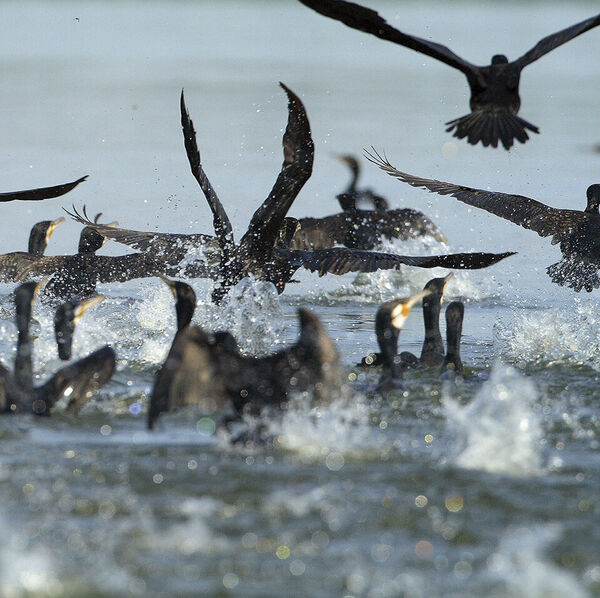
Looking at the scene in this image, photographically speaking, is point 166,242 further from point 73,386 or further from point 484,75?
point 73,386

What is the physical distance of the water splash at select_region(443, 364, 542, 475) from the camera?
21.7ft

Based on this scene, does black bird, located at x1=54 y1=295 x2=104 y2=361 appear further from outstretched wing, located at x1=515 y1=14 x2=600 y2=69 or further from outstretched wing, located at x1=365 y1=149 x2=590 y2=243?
outstretched wing, located at x1=365 y1=149 x2=590 y2=243

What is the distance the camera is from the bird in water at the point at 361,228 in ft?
47.1

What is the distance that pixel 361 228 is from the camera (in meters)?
14.7

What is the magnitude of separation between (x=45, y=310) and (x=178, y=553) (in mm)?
6416

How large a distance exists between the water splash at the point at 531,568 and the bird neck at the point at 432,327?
14.0 feet

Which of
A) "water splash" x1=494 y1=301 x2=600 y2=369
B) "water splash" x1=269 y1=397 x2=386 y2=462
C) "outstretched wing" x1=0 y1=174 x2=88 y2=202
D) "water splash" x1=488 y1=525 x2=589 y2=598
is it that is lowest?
"water splash" x1=488 y1=525 x2=589 y2=598

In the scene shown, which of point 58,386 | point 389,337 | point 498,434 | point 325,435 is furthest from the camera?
point 389,337

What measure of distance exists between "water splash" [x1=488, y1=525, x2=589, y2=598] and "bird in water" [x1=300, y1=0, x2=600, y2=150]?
4137mm

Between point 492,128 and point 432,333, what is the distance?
177 centimetres

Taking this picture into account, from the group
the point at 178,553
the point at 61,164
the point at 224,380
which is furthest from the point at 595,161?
the point at 178,553

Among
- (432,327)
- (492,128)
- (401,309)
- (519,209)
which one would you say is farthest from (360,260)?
(519,209)

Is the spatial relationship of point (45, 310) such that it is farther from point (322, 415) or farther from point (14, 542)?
point (14, 542)

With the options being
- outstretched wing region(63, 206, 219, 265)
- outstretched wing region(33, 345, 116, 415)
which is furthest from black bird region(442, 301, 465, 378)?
outstretched wing region(33, 345, 116, 415)
